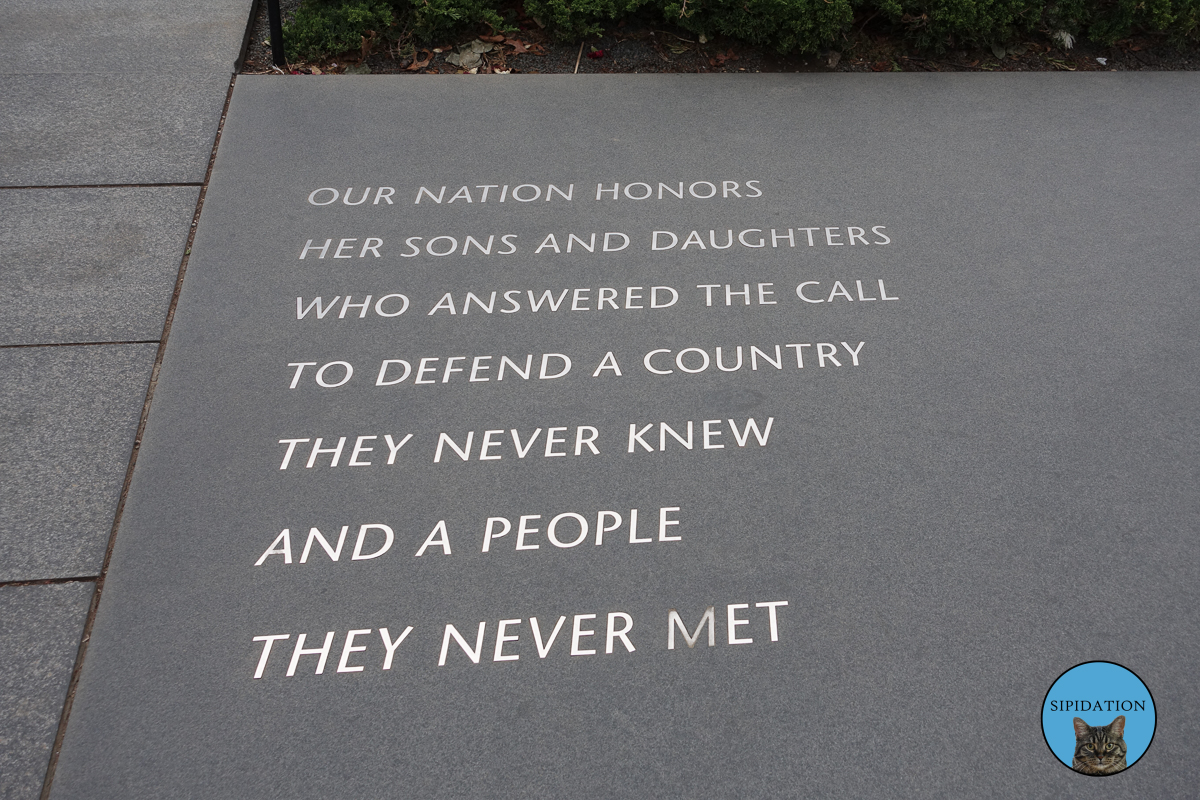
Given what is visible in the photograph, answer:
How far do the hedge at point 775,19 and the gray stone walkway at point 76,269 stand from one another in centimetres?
75

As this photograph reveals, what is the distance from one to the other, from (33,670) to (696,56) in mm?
5318

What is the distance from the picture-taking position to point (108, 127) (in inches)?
211

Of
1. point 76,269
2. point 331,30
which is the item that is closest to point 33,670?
point 76,269

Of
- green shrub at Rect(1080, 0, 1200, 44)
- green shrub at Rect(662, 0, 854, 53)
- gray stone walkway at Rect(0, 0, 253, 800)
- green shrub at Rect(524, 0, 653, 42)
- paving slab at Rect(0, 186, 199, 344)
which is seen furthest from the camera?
green shrub at Rect(524, 0, 653, 42)

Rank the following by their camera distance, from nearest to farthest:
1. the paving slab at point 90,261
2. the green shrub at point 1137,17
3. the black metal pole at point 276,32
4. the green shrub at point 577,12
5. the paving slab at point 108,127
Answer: the paving slab at point 90,261
the paving slab at point 108,127
the black metal pole at point 276,32
the green shrub at point 1137,17
the green shrub at point 577,12

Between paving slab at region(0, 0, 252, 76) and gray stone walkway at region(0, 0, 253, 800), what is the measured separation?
0.05 feet

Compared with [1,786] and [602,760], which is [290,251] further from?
[602,760]

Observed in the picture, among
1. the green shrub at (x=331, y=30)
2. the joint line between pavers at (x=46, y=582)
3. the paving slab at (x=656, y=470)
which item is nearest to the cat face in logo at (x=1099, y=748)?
the paving slab at (x=656, y=470)

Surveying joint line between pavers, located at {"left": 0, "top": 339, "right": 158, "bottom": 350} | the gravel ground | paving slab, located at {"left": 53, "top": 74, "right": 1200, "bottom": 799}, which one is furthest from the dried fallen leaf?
joint line between pavers, located at {"left": 0, "top": 339, "right": 158, "bottom": 350}

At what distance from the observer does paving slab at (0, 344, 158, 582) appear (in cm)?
317

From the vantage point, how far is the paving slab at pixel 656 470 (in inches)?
106

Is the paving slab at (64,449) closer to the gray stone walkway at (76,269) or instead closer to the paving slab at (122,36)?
the gray stone walkway at (76,269)

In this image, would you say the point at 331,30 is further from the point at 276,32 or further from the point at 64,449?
the point at 64,449

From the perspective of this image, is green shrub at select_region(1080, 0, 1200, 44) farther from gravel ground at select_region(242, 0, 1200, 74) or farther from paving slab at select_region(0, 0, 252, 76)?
paving slab at select_region(0, 0, 252, 76)
